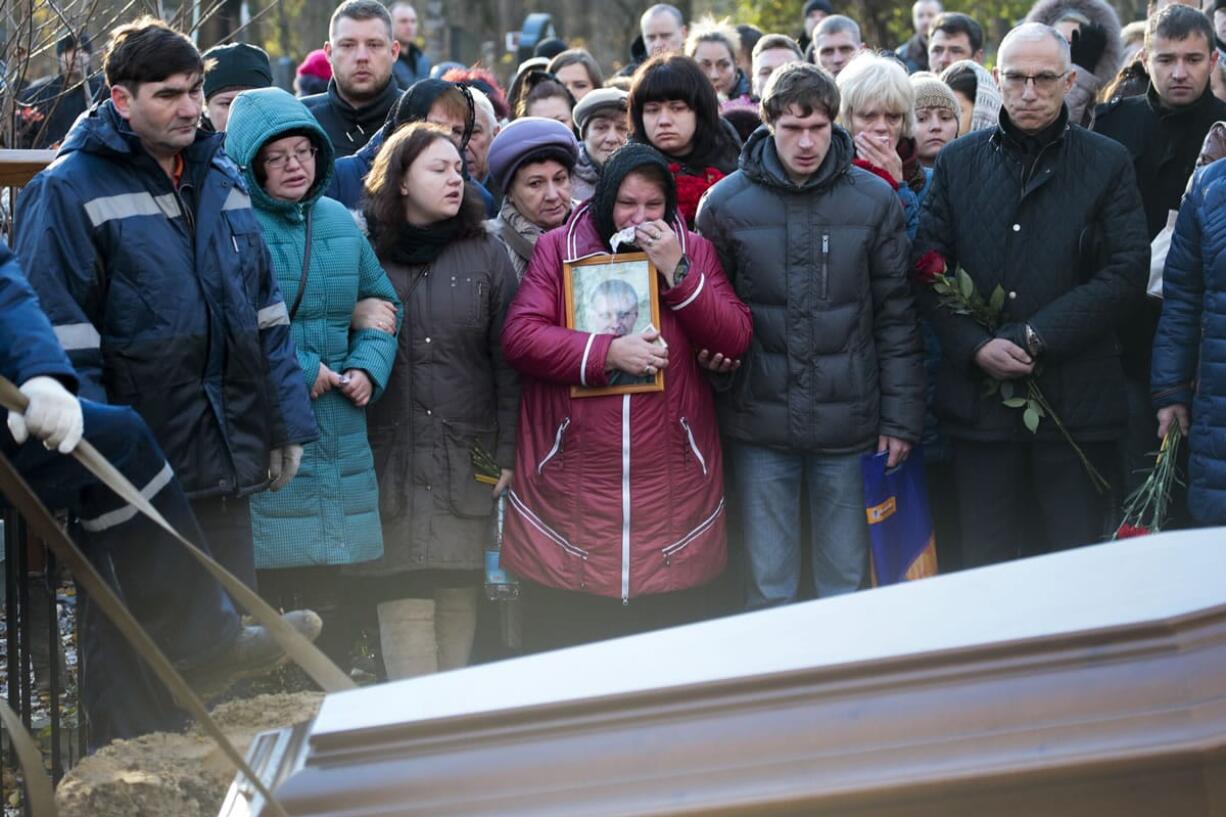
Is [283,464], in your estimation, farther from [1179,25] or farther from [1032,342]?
[1179,25]

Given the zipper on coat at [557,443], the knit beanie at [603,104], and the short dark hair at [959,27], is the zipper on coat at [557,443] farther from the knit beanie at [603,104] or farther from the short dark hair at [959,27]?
the short dark hair at [959,27]

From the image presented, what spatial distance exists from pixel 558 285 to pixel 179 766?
2505mm

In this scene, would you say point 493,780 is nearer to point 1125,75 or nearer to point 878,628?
point 878,628

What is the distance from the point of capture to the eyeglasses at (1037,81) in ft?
18.4

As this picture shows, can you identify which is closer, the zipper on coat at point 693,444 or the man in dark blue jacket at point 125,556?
the man in dark blue jacket at point 125,556

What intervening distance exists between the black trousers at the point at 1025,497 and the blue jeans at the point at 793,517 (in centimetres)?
44

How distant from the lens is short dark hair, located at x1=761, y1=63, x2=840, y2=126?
5.54m

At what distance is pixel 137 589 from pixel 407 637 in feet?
5.52

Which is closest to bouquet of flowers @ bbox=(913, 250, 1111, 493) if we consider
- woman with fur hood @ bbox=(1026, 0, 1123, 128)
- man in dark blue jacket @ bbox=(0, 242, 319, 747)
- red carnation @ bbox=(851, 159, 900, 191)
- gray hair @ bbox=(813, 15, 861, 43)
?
red carnation @ bbox=(851, 159, 900, 191)

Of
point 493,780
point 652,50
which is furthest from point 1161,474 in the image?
point 652,50

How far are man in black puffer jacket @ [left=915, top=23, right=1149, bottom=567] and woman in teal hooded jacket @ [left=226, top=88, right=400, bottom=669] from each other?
2030 mm

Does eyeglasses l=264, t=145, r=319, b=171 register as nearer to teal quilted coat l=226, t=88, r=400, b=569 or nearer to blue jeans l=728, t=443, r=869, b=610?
teal quilted coat l=226, t=88, r=400, b=569

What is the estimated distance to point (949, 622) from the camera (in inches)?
71.3

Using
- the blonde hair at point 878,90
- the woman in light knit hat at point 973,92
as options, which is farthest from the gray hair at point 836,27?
the blonde hair at point 878,90
